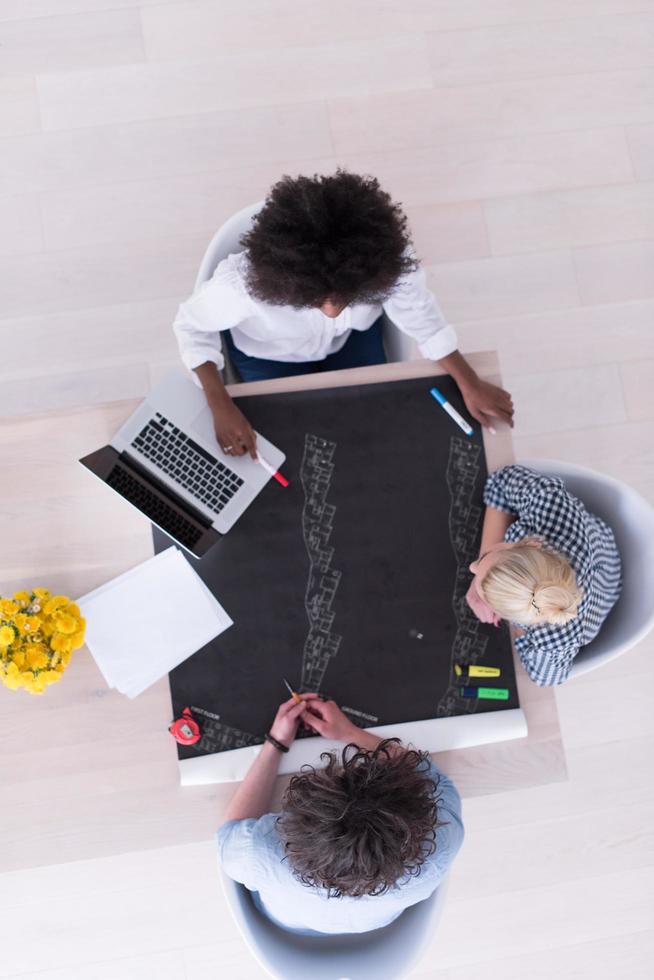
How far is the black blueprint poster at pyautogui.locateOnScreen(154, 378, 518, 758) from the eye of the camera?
4.38ft

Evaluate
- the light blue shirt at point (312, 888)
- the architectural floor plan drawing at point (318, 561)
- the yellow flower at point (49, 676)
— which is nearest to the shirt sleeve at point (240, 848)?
the light blue shirt at point (312, 888)

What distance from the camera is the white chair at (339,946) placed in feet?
4.32

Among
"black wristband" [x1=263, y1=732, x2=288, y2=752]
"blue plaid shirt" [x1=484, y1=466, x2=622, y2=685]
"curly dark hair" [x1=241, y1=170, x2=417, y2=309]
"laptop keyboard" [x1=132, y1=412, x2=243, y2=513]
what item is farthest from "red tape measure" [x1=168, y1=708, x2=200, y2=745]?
"curly dark hair" [x1=241, y1=170, x2=417, y2=309]

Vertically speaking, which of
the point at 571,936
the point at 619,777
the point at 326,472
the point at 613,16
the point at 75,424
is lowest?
the point at 571,936

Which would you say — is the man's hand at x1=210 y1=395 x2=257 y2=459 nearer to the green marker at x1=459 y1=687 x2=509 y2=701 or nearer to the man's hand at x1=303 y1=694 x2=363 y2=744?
the man's hand at x1=303 y1=694 x2=363 y2=744

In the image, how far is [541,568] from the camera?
1282 mm

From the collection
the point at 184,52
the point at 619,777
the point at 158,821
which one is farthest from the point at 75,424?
the point at 619,777

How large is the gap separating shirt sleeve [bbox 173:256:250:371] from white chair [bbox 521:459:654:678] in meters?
0.63

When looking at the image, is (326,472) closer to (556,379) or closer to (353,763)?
(353,763)

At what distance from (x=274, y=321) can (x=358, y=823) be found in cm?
90

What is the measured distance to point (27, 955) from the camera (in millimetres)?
1911

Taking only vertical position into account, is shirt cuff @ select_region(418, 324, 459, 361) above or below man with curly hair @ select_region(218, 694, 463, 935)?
above

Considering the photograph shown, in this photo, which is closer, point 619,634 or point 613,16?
point 619,634

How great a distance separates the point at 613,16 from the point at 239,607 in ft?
7.09
